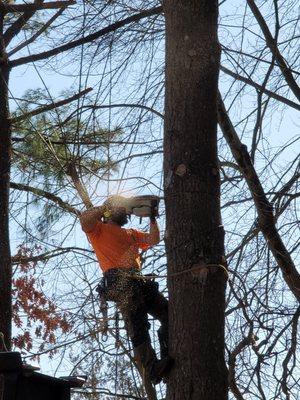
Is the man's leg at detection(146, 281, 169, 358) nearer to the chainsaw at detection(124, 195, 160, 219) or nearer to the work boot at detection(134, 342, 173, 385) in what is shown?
the work boot at detection(134, 342, 173, 385)

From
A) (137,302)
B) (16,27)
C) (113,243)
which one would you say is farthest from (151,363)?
(16,27)

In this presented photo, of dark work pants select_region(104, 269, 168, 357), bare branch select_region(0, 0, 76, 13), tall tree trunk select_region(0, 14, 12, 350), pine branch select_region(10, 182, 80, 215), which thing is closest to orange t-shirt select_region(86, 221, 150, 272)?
dark work pants select_region(104, 269, 168, 357)

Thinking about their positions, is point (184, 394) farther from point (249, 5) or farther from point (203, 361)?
point (249, 5)

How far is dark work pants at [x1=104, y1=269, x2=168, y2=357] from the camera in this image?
5.59 metres

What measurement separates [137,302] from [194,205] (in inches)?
50.1

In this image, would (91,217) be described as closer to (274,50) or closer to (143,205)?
(143,205)

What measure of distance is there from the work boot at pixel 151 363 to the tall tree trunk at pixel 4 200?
2113 mm

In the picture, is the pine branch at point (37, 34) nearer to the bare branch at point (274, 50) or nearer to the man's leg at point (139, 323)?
the bare branch at point (274, 50)

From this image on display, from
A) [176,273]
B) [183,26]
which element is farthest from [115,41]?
[176,273]

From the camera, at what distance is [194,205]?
183 inches

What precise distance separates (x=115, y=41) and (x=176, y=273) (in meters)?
2.20

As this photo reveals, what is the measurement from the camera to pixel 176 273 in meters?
4.59

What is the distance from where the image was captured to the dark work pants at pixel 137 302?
559 centimetres

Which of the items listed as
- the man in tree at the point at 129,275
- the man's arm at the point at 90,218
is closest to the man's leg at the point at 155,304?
the man in tree at the point at 129,275
